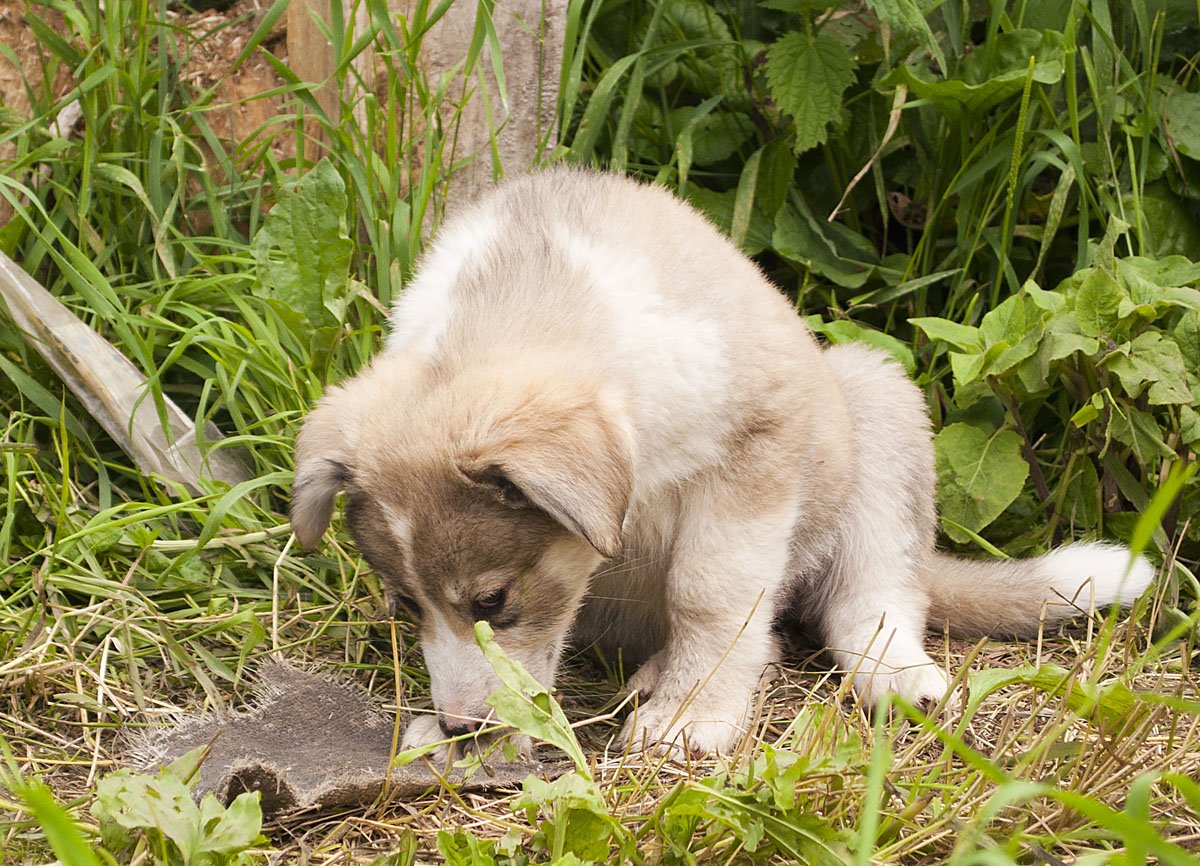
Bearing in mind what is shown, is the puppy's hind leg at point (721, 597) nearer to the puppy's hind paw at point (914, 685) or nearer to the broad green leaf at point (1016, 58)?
the puppy's hind paw at point (914, 685)

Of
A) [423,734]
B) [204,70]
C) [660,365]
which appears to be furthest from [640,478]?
[204,70]

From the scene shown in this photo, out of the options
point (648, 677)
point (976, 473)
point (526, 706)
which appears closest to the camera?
point (526, 706)

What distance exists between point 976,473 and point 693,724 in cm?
115

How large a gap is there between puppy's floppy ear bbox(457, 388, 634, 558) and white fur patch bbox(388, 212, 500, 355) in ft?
1.43

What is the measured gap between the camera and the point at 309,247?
3.41 metres

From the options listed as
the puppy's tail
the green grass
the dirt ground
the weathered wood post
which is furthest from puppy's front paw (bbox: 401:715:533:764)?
the dirt ground

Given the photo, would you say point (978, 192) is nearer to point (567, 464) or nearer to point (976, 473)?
point (976, 473)

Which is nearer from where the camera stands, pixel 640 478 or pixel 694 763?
pixel 694 763

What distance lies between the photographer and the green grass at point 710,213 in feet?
7.46

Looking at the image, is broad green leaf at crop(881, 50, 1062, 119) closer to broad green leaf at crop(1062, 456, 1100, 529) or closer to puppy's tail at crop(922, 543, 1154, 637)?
broad green leaf at crop(1062, 456, 1100, 529)

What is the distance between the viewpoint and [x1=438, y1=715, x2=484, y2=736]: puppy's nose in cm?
243

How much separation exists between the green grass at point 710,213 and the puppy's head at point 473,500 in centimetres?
30

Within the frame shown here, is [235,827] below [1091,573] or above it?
above

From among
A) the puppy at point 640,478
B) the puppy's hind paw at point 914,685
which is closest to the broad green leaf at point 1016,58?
the puppy at point 640,478
